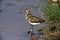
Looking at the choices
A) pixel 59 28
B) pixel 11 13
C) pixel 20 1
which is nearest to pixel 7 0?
pixel 20 1

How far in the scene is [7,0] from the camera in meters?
7.51

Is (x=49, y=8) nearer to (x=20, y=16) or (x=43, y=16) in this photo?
(x=43, y=16)

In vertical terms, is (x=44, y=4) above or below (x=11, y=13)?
above

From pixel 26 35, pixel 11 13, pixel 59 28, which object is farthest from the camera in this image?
pixel 11 13

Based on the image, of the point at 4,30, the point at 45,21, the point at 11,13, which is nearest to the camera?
the point at 45,21

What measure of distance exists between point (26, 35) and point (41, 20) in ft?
1.37

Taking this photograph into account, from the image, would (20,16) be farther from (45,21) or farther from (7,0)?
(7,0)

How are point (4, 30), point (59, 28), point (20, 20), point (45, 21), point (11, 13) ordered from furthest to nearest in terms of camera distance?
point (11, 13), point (20, 20), point (4, 30), point (45, 21), point (59, 28)

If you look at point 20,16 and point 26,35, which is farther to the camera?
point 20,16

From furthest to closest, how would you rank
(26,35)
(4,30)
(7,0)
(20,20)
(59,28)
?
1. (7,0)
2. (20,20)
3. (4,30)
4. (26,35)
5. (59,28)

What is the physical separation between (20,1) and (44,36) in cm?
377

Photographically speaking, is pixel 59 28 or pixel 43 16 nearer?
pixel 59 28

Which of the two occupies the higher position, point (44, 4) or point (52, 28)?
point (44, 4)

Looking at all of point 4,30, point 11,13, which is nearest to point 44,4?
point 4,30
